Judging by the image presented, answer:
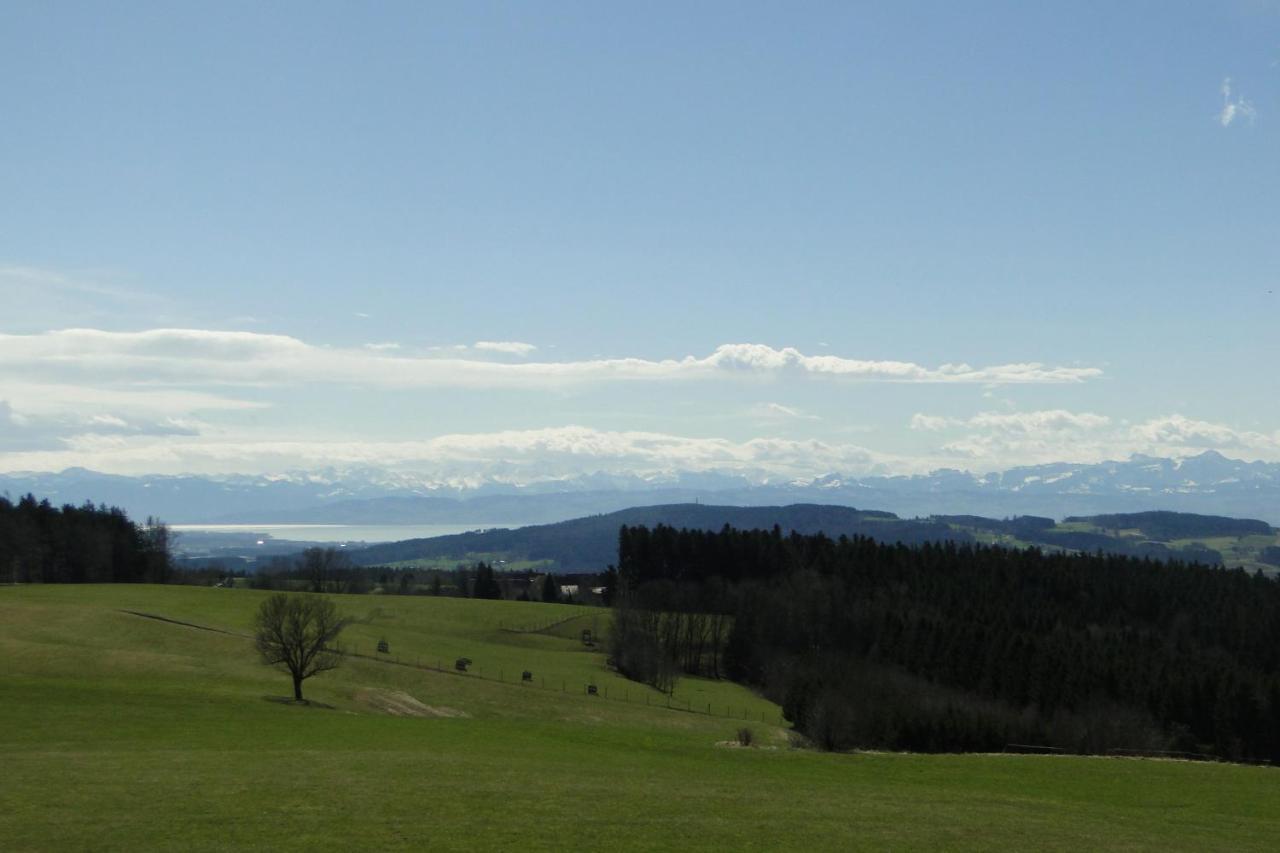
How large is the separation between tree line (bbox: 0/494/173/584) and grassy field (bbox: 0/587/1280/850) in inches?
2784

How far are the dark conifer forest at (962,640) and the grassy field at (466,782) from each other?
15672 mm

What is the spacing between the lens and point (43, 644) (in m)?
71.1

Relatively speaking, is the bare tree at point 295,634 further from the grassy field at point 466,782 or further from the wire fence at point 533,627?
the wire fence at point 533,627

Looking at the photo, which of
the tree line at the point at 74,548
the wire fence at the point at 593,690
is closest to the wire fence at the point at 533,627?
the wire fence at the point at 593,690

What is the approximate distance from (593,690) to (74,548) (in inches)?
3697

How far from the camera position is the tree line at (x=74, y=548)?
132 metres

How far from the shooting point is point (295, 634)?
64.8 metres

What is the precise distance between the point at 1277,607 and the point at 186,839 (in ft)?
459

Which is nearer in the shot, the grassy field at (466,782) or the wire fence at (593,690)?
the grassy field at (466,782)

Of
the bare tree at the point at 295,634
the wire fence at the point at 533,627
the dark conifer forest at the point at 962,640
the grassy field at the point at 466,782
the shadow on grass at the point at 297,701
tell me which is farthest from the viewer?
the wire fence at the point at 533,627

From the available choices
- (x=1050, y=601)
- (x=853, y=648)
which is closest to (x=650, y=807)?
(x=853, y=648)

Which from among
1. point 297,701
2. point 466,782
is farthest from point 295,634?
point 466,782

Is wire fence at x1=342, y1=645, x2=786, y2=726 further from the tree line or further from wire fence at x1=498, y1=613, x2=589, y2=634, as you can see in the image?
the tree line

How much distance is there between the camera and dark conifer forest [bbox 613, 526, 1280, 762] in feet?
246
